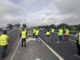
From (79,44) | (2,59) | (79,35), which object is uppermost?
(79,35)

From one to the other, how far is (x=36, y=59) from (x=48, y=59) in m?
0.75

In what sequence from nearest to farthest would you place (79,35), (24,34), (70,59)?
(70,59), (79,35), (24,34)

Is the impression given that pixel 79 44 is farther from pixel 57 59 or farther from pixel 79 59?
pixel 57 59

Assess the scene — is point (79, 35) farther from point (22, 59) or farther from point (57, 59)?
point (22, 59)

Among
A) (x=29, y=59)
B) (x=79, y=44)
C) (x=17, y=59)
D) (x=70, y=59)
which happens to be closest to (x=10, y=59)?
(x=17, y=59)

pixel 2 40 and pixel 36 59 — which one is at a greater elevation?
pixel 2 40

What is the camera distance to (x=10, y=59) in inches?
247

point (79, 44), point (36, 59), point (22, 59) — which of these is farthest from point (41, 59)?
point (79, 44)

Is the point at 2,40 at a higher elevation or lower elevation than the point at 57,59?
higher

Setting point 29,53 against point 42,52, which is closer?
point 29,53

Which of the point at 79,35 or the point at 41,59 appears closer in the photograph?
the point at 41,59

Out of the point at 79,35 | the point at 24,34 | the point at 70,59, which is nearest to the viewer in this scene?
the point at 70,59

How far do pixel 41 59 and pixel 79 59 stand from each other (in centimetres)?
237

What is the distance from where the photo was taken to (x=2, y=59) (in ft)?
20.9
